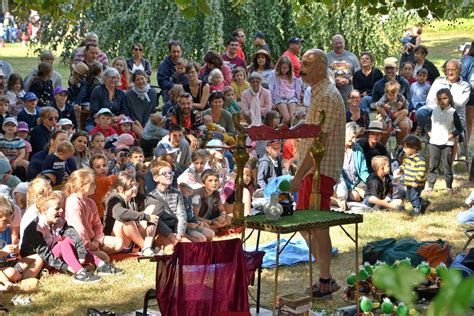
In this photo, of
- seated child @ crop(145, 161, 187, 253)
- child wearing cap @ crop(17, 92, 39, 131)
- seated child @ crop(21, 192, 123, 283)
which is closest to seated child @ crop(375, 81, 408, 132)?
child wearing cap @ crop(17, 92, 39, 131)

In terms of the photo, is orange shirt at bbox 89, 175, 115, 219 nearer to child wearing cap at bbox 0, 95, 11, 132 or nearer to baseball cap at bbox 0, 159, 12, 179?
baseball cap at bbox 0, 159, 12, 179

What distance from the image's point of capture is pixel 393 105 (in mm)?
12719

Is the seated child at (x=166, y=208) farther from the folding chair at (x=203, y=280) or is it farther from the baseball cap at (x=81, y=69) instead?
the baseball cap at (x=81, y=69)

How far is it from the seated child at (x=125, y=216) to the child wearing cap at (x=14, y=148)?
1253 millimetres

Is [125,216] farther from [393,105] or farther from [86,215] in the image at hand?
[393,105]

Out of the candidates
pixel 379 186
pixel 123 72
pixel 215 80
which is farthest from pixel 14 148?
pixel 379 186

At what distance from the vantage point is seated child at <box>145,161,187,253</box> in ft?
25.5

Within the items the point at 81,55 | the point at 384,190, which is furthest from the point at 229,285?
the point at 81,55

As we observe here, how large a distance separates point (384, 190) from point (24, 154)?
166 inches

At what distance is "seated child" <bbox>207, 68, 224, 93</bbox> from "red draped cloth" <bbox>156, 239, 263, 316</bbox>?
745 centimetres

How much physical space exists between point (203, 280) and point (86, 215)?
2.66 m

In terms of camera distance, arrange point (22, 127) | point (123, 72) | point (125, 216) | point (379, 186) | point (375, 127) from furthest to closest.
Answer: point (123, 72)
point (375, 127)
point (379, 186)
point (22, 127)
point (125, 216)

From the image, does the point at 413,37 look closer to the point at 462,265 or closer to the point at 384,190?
the point at 384,190

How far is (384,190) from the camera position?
32.9 ft
